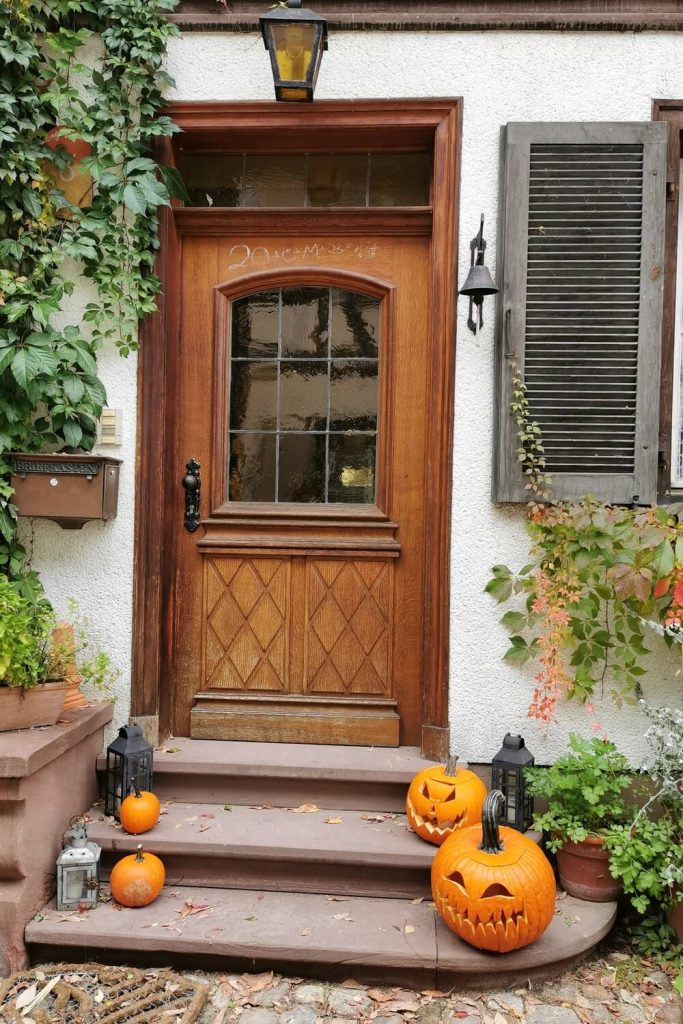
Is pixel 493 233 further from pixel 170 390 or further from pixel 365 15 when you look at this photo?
pixel 170 390

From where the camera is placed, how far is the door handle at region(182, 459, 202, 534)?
358 cm

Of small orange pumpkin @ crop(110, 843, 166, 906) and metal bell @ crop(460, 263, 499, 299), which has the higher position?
metal bell @ crop(460, 263, 499, 299)

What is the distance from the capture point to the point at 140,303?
3.36m

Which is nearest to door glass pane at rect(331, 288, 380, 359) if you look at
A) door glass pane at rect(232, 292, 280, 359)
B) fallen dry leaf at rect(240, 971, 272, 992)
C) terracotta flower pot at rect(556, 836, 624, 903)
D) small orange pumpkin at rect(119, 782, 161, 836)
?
door glass pane at rect(232, 292, 280, 359)

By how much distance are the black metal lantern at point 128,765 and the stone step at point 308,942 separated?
1.45 ft

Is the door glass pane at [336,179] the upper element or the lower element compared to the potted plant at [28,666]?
upper

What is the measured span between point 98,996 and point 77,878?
1.47 feet

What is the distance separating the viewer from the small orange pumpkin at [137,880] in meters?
2.75

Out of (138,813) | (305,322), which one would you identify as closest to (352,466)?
(305,322)

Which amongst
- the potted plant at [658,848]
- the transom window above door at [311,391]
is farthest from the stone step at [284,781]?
the transom window above door at [311,391]

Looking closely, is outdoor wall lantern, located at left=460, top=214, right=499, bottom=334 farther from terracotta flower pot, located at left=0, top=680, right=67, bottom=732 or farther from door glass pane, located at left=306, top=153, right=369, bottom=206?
terracotta flower pot, located at left=0, top=680, right=67, bottom=732

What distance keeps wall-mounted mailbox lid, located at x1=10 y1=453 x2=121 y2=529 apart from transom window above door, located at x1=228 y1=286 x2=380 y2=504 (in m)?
0.74

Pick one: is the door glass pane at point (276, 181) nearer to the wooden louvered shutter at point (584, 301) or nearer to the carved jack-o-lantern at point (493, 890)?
the wooden louvered shutter at point (584, 301)

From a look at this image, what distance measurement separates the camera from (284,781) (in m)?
3.25
